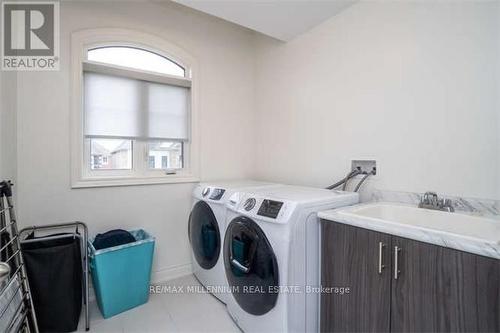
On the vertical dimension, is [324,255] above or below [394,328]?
above

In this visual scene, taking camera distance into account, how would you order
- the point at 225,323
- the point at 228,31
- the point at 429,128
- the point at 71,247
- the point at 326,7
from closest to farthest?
the point at 429,128, the point at 71,247, the point at 225,323, the point at 326,7, the point at 228,31

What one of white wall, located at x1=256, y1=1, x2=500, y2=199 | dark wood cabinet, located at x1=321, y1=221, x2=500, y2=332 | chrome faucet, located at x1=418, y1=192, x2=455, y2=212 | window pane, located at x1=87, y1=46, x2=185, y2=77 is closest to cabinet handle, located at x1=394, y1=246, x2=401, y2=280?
dark wood cabinet, located at x1=321, y1=221, x2=500, y2=332

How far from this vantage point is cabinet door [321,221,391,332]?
3.70ft

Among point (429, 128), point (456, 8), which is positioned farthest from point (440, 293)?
point (456, 8)

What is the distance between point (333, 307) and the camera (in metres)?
1.37

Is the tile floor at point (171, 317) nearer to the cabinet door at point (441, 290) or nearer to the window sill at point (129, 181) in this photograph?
the window sill at point (129, 181)

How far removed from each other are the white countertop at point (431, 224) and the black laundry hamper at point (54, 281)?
1713 millimetres

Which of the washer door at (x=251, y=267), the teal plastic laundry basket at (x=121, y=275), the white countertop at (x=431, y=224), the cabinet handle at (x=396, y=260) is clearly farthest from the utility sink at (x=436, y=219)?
the teal plastic laundry basket at (x=121, y=275)

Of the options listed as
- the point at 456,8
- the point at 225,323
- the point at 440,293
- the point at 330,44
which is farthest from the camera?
the point at 330,44

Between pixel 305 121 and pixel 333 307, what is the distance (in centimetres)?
156

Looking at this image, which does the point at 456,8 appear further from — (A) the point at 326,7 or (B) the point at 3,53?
(B) the point at 3,53

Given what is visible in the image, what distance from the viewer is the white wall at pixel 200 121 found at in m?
1.79

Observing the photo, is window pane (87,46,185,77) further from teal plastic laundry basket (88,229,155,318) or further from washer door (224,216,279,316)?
washer door (224,216,279,316)

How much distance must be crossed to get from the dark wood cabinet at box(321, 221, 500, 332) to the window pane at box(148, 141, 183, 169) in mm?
1722
